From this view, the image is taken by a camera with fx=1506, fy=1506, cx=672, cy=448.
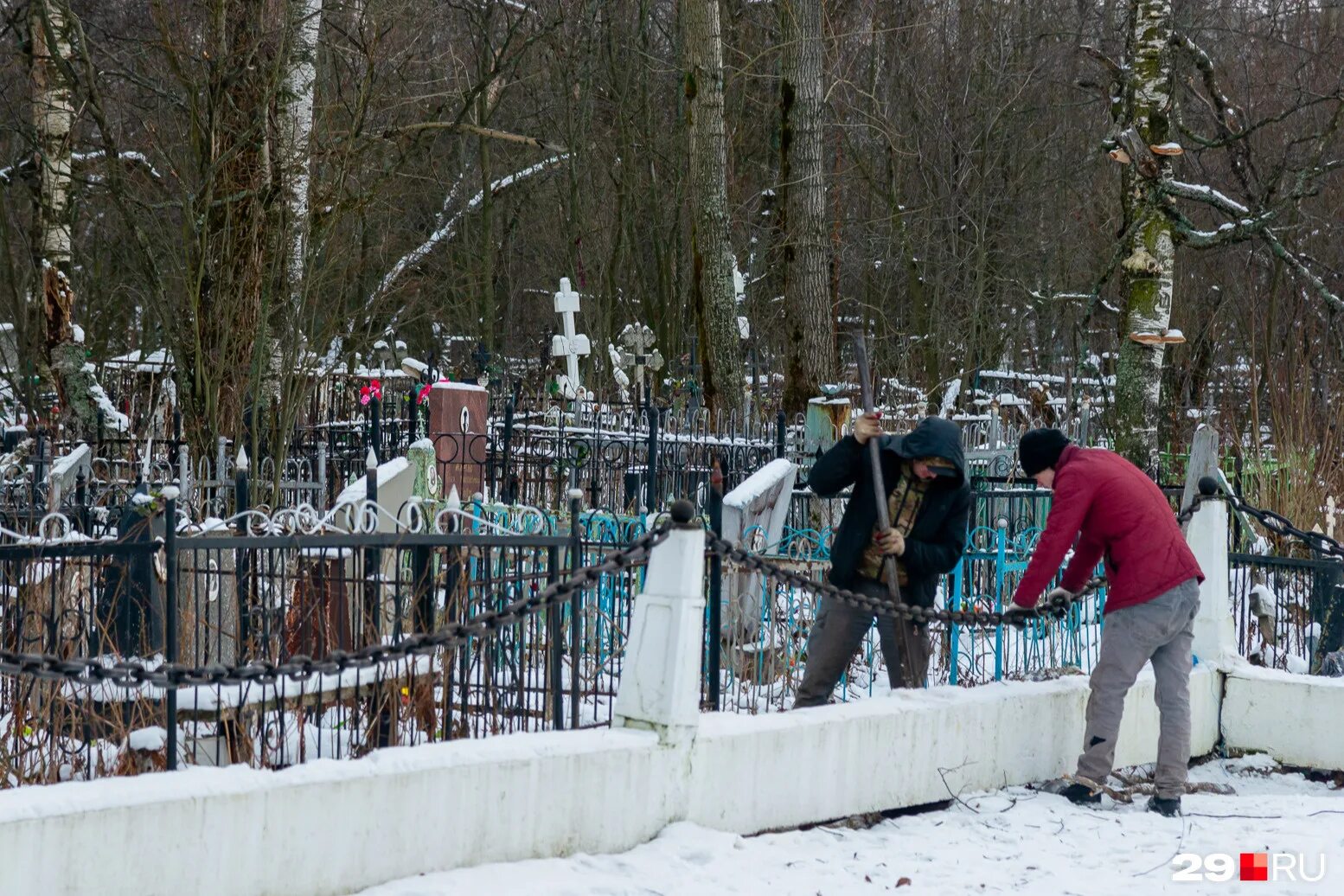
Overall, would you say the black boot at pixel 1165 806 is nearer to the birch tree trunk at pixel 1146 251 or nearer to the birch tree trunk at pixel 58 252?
the birch tree trunk at pixel 1146 251

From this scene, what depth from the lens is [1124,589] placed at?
6.54 meters

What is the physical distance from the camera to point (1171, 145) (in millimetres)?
13062

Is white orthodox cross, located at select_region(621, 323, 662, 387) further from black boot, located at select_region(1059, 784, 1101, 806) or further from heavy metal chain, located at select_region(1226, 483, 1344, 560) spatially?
black boot, located at select_region(1059, 784, 1101, 806)

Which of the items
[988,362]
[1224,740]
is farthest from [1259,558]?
[988,362]

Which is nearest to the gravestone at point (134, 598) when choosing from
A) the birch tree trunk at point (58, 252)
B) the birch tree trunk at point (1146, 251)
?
the birch tree trunk at point (58, 252)

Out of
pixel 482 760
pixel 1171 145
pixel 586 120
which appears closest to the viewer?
pixel 482 760

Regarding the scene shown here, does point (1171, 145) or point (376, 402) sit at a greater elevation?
point (1171, 145)

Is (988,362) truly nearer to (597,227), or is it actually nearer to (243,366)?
(597,227)

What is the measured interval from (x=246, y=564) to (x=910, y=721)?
301cm

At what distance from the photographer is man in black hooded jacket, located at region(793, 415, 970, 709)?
21.7ft

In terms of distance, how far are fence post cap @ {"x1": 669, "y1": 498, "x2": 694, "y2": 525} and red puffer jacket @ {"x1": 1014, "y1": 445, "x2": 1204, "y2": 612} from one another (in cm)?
177

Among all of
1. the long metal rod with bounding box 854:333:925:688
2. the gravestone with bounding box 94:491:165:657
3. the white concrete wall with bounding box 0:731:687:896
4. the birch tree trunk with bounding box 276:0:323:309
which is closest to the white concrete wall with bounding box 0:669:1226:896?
the white concrete wall with bounding box 0:731:687:896

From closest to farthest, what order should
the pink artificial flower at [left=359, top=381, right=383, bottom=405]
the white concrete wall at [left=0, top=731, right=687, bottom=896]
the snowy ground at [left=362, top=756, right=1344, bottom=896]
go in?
the white concrete wall at [left=0, top=731, right=687, bottom=896]
the snowy ground at [left=362, top=756, right=1344, bottom=896]
the pink artificial flower at [left=359, top=381, right=383, bottom=405]

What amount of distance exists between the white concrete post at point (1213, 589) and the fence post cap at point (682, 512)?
3.57m
